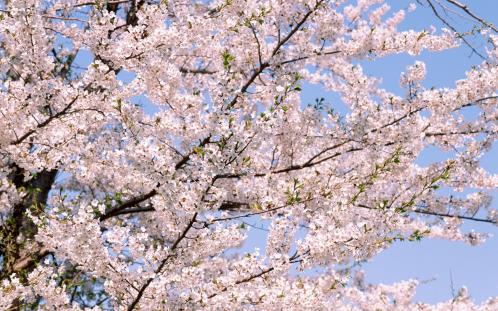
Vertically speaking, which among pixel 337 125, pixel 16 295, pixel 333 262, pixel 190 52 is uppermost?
pixel 190 52

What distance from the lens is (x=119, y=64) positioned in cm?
538

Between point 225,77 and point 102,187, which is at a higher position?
point 102,187

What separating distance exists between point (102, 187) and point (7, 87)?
3088 mm

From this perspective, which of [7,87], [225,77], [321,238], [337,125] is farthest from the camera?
[337,125]

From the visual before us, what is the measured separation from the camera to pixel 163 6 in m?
5.99

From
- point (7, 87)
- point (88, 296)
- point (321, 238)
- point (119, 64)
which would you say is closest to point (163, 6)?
point (119, 64)

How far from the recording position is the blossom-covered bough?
4293 millimetres

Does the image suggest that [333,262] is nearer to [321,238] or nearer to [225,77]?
[321,238]

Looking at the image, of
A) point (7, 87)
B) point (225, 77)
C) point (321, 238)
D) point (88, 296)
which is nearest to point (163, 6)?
point (7, 87)

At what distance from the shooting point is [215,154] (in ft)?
12.6

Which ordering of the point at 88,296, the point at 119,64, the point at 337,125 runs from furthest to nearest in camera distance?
the point at 88,296
the point at 337,125
the point at 119,64

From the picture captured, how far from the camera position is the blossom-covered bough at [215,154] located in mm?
4293

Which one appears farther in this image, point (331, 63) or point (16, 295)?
point (331, 63)

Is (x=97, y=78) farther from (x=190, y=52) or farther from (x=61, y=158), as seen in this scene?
(x=190, y=52)
